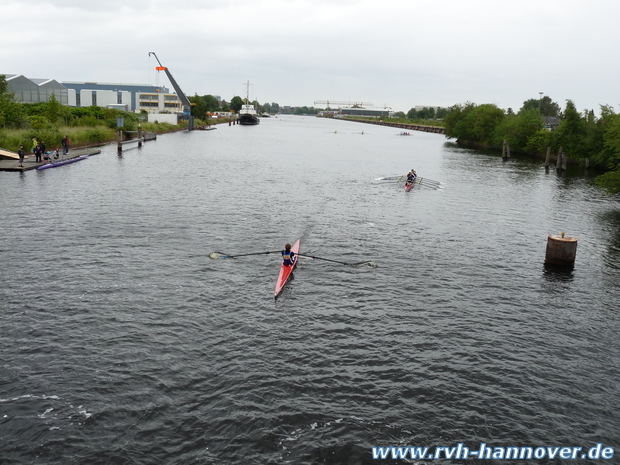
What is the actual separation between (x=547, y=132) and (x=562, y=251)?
95592 millimetres

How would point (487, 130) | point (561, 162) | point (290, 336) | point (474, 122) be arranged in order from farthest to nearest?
point (474, 122) → point (487, 130) → point (561, 162) → point (290, 336)

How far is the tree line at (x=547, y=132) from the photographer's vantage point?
2812 inches

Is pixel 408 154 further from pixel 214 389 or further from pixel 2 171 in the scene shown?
pixel 214 389

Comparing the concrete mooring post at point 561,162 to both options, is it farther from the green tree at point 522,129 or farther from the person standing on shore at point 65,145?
the person standing on shore at point 65,145

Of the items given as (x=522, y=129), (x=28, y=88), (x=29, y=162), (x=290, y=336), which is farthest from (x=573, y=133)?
(x=28, y=88)

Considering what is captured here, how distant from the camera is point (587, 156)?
98.5 metres

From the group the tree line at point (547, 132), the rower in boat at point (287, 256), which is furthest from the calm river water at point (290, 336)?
the tree line at point (547, 132)

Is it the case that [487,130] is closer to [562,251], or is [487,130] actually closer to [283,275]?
[562,251]

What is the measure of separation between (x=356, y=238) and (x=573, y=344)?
64.0 ft

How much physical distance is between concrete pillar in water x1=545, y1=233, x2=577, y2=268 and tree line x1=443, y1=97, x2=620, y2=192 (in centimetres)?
2509

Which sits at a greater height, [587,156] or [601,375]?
[587,156]

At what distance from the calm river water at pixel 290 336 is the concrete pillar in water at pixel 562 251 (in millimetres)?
1006

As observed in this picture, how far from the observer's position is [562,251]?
34406 millimetres

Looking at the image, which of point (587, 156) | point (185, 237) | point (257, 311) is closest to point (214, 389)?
Answer: point (257, 311)
